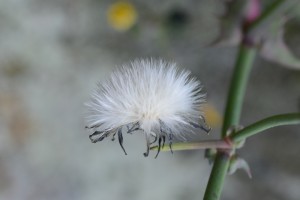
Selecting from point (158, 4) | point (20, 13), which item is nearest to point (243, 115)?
point (158, 4)

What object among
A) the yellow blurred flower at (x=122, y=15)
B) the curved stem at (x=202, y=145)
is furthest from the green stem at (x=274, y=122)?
the yellow blurred flower at (x=122, y=15)

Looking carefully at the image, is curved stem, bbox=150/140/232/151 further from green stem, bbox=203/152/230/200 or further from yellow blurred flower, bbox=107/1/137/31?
yellow blurred flower, bbox=107/1/137/31

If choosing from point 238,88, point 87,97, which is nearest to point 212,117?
point 87,97

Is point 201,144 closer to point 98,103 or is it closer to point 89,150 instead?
point 98,103

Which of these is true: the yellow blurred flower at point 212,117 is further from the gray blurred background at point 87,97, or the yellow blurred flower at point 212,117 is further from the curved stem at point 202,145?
the curved stem at point 202,145

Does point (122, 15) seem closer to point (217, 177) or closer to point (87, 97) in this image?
point (87, 97)
